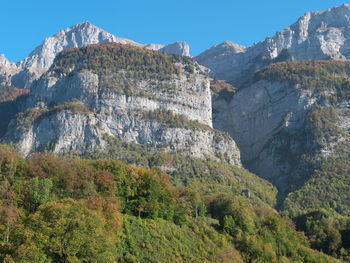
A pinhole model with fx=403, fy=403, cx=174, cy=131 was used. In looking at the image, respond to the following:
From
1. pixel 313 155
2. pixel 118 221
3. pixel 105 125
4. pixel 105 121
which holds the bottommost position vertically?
pixel 118 221

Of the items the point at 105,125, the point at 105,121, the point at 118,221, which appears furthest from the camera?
A: the point at 105,121

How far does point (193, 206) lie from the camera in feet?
331

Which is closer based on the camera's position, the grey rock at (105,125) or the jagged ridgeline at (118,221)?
the jagged ridgeline at (118,221)

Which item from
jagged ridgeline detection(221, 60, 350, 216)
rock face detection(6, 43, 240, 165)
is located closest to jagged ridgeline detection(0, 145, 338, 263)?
jagged ridgeline detection(221, 60, 350, 216)

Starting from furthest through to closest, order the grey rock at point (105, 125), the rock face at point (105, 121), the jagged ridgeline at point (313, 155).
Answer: the rock face at point (105, 121), the grey rock at point (105, 125), the jagged ridgeline at point (313, 155)

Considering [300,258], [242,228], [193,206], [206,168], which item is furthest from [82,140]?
[300,258]

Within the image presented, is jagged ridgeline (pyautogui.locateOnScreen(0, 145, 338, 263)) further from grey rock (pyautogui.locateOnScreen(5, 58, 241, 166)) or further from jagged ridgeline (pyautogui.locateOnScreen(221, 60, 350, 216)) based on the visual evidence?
grey rock (pyautogui.locateOnScreen(5, 58, 241, 166))

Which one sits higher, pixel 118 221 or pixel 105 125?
pixel 105 125

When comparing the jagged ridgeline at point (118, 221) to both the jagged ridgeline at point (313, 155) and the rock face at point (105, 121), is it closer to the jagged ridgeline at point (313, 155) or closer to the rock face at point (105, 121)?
the jagged ridgeline at point (313, 155)

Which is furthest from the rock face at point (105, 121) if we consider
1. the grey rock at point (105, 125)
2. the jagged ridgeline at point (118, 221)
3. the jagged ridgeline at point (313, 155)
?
the jagged ridgeline at point (118, 221)

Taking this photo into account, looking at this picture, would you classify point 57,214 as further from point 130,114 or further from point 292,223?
point 130,114

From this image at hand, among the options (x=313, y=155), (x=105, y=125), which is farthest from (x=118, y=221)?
(x=313, y=155)

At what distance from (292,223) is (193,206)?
111 feet

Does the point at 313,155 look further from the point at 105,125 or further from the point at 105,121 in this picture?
the point at 105,121
